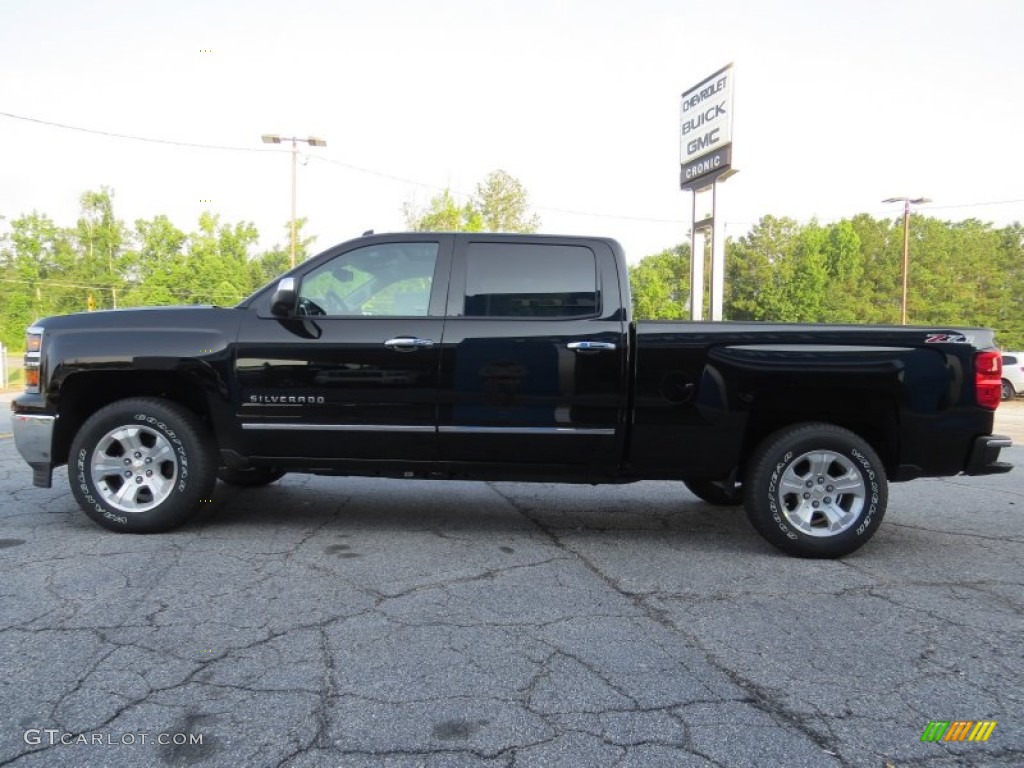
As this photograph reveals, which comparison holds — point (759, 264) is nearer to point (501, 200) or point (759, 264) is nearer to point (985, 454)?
point (501, 200)

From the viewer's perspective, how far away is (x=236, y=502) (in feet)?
18.7

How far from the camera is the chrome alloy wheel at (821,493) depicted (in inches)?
173

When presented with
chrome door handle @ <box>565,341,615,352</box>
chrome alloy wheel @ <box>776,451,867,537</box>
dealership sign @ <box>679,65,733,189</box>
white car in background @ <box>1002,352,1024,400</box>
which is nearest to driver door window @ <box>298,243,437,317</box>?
chrome door handle @ <box>565,341,615,352</box>

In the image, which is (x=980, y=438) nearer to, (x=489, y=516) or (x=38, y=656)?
(x=489, y=516)

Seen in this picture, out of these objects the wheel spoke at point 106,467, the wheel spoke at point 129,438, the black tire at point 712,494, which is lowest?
the black tire at point 712,494

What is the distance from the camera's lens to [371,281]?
4.75 meters

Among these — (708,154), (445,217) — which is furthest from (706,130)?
(445,217)

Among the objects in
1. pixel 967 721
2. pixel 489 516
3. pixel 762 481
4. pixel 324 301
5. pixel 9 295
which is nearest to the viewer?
pixel 967 721

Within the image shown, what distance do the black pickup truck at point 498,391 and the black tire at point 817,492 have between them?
12 millimetres

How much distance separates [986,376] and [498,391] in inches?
114

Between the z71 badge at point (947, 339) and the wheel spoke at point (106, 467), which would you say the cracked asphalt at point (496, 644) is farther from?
the z71 badge at point (947, 339)

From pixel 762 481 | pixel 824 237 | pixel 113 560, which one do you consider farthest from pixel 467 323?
pixel 824 237

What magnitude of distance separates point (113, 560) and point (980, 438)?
16.7 ft

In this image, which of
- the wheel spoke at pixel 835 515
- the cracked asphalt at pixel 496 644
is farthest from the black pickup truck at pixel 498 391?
the cracked asphalt at pixel 496 644
